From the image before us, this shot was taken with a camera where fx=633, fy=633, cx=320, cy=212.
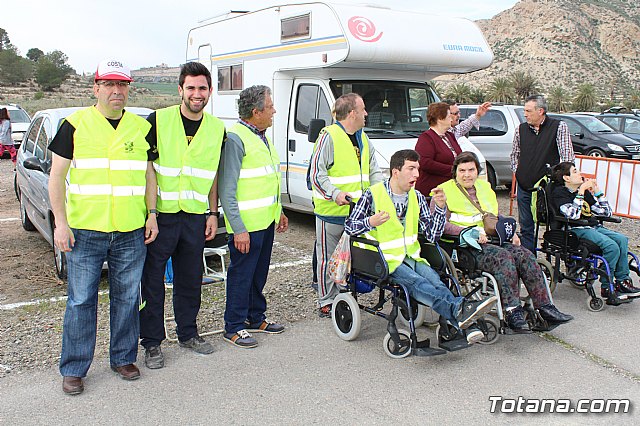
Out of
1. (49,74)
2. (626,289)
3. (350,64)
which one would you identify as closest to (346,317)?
(626,289)

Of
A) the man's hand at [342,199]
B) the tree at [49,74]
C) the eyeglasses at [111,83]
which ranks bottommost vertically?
the man's hand at [342,199]

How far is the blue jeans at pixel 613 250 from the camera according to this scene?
5754 millimetres

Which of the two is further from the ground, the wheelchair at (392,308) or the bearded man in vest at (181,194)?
the bearded man in vest at (181,194)

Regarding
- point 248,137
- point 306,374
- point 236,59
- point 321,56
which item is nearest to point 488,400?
point 306,374

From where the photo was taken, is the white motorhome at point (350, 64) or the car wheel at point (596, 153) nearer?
the white motorhome at point (350, 64)

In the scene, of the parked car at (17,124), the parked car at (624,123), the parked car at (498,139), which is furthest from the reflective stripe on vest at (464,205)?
the parked car at (17,124)

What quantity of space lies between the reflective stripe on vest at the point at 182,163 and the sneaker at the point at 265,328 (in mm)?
1238

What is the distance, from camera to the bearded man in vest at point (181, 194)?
4.35 metres

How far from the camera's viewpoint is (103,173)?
3988 millimetres

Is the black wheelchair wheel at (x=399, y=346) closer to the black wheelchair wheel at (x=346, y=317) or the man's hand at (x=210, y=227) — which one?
the black wheelchair wheel at (x=346, y=317)

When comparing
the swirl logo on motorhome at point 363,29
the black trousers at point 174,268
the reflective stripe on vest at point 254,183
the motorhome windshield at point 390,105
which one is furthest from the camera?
the motorhome windshield at point 390,105

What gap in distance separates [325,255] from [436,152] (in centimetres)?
146

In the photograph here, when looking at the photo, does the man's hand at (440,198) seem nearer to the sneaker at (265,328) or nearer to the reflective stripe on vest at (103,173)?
the sneaker at (265,328)

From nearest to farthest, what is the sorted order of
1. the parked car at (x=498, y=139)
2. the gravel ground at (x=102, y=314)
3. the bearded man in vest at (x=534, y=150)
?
the gravel ground at (x=102, y=314) < the bearded man in vest at (x=534, y=150) < the parked car at (x=498, y=139)
